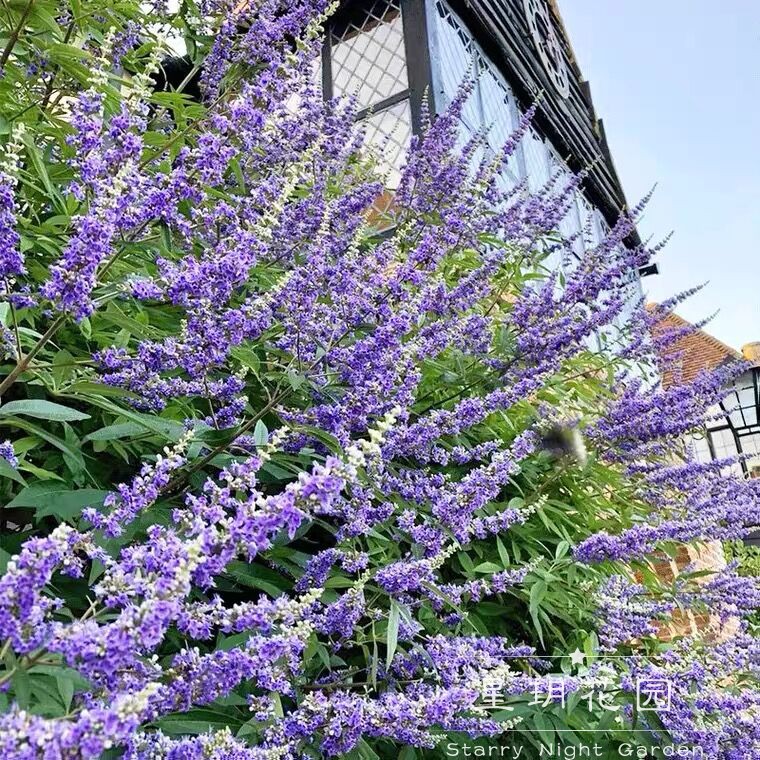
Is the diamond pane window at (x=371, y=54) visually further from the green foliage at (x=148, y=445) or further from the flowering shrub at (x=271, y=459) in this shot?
the green foliage at (x=148, y=445)

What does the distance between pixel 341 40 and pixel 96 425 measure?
7.86 metres

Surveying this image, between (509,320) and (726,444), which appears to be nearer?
(509,320)

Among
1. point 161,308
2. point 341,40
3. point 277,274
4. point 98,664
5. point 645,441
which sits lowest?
point 98,664

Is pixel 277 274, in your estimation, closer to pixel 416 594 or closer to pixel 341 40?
pixel 416 594

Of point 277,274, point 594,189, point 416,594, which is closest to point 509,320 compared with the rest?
point 277,274

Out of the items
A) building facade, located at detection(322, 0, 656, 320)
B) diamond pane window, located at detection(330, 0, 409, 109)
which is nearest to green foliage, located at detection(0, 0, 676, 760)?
building facade, located at detection(322, 0, 656, 320)

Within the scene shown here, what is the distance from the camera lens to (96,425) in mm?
2588

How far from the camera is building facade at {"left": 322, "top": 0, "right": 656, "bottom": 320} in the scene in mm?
7922

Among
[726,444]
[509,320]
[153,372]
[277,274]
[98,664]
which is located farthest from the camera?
[726,444]

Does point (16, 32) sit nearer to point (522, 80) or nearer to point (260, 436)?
point (260, 436)

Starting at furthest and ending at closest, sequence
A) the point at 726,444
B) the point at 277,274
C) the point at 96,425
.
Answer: the point at 726,444 → the point at 277,274 → the point at 96,425

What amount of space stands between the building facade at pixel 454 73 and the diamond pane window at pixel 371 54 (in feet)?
0.04

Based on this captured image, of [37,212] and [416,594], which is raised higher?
[37,212]

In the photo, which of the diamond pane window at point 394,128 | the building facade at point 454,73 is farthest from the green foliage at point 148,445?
the diamond pane window at point 394,128
